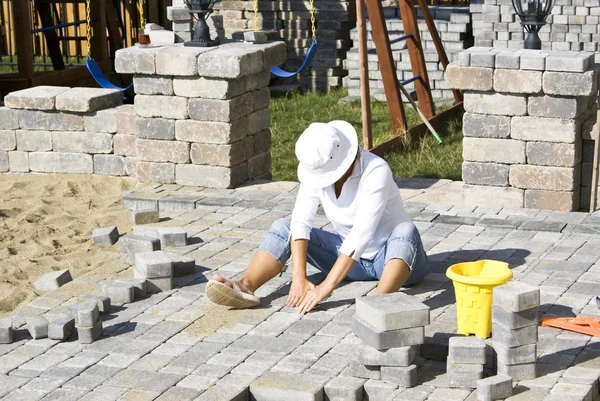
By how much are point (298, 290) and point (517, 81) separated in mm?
2804

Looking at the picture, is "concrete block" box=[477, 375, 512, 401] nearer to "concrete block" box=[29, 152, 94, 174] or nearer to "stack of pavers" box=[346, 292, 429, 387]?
"stack of pavers" box=[346, 292, 429, 387]

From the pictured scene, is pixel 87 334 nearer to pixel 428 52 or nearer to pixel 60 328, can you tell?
pixel 60 328

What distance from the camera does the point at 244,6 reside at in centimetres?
1535

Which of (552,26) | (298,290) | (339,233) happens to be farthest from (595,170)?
(552,26)

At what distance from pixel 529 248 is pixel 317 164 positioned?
2139 mm

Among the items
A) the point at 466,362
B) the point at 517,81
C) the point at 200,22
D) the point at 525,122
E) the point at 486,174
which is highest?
the point at 200,22

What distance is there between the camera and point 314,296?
5895 mm

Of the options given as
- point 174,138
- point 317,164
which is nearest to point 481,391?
point 317,164

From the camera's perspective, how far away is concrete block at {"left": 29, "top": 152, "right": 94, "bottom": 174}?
9625mm

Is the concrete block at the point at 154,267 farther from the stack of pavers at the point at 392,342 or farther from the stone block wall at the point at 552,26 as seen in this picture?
the stone block wall at the point at 552,26

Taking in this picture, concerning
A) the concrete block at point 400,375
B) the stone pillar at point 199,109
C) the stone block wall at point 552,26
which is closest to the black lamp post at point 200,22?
the stone pillar at point 199,109

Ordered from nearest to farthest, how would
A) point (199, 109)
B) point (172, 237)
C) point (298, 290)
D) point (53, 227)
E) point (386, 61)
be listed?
point (298, 290) → point (172, 237) → point (53, 227) → point (199, 109) → point (386, 61)

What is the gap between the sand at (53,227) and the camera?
7004 millimetres

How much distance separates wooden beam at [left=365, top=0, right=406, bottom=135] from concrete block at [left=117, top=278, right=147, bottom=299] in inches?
211
